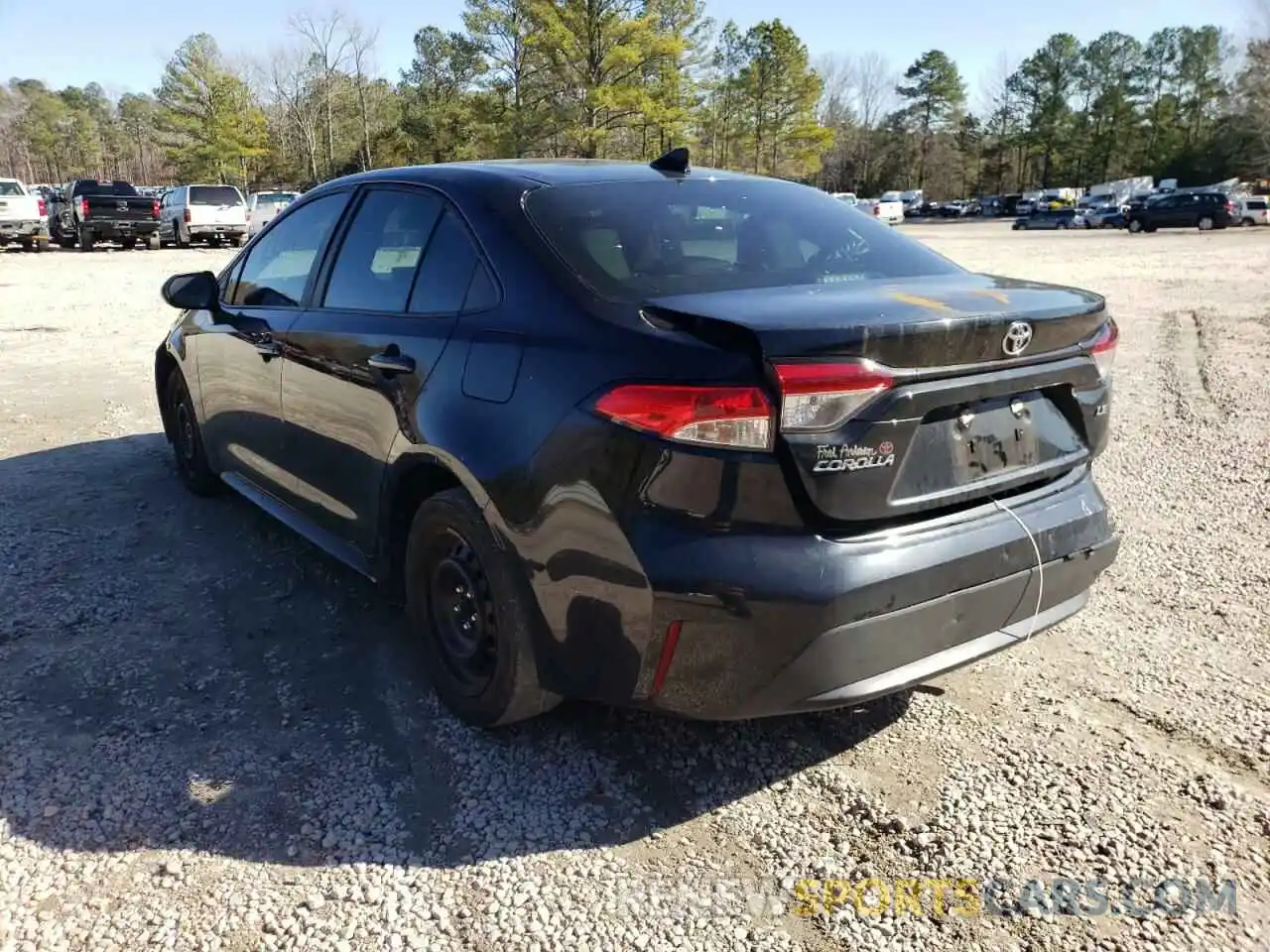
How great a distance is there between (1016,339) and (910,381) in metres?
0.41

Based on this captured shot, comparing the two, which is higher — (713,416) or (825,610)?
(713,416)

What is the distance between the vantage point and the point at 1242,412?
727 cm

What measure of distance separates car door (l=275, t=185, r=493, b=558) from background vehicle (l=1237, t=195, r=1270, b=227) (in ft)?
162

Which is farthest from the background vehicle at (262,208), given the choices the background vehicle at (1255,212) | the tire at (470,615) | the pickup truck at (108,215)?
the background vehicle at (1255,212)

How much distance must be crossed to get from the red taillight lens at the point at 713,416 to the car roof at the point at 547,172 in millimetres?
1187

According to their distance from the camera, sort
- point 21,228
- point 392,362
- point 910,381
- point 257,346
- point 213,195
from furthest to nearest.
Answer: point 213,195 < point 21,228 < point 257,346 < point 392,362 < point 910,381

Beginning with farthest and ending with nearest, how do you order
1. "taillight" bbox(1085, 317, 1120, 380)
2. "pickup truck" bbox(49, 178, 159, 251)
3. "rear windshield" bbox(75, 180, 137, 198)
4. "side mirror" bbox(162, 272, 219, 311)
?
"rear windshield" bbox(75, 180, 137, 198) < "pickup truck" bbox(49, 178, 159, 251) < "side mirror" bbox(162, 272, 219, 311) < "taillight" bbox(1085, 317, 1120, 380)

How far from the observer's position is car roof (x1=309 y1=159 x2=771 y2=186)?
3113mm

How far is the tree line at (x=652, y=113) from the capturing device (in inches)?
1793

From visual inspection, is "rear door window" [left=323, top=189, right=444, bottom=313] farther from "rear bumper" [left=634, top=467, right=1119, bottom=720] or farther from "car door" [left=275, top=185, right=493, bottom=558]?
"rear bumper" [left=634, top=467, right=1119, bottom=720]

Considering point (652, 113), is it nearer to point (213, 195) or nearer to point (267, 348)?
point (213, 195)

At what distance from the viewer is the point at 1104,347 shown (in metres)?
2.87

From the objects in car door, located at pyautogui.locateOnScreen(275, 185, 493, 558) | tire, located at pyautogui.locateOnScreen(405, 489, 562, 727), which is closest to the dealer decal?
tire, located at pyautogui.locateOnScreen(405, 489, 562, 727)

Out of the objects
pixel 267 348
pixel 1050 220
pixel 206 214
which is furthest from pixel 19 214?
pixel 1050 220
